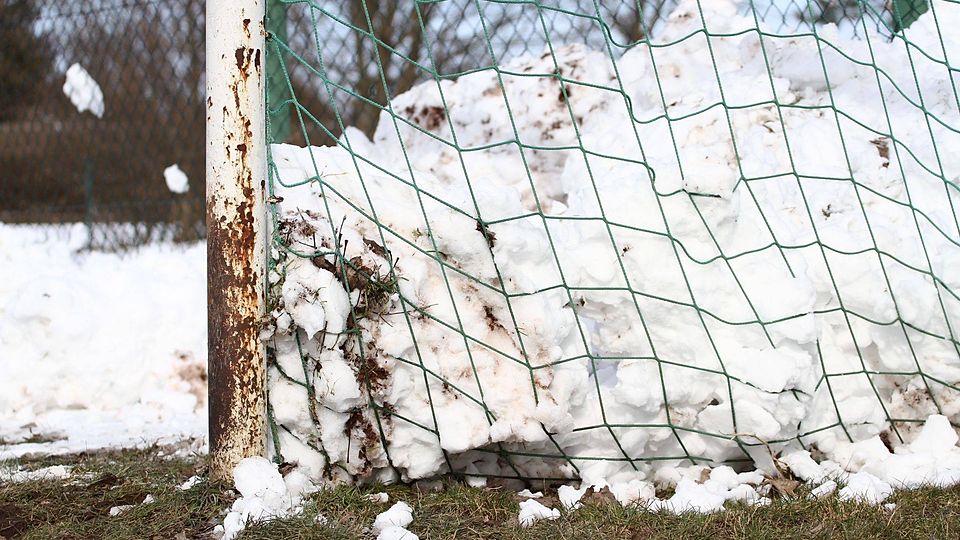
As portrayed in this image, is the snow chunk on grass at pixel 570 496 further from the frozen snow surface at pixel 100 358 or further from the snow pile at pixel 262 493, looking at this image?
the frozen snow surface at pixel 100 358

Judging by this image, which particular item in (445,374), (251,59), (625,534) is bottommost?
(625,534)

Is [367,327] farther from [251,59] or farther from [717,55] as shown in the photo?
[717,55]

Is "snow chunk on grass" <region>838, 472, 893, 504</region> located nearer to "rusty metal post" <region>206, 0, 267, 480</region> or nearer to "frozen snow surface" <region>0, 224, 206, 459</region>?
"rusty metal post" <region>206, 0, 267, 480</region>

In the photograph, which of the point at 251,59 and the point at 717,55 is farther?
the point at 717,55

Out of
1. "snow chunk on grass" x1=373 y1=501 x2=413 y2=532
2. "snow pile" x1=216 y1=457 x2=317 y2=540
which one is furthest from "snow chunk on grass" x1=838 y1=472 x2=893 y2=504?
"snow pile" x1=216 y1=457 x2=317 y2=540

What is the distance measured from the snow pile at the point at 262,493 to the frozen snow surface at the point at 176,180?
4148mm

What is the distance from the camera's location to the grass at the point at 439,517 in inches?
66.5

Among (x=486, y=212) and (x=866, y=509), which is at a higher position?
(x=486, y=212)

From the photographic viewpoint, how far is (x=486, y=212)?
201 cm

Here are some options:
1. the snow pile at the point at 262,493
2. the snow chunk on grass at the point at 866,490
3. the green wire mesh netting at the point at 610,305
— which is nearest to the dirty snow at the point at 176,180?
the green wire mesh netting at the point at 610,305

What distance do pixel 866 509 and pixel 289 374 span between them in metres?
A: 1.24

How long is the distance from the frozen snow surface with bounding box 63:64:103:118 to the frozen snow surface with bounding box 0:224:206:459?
2.21 metres

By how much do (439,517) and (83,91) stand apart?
17.3ft

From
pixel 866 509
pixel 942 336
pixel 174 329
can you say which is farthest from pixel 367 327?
pixel 174 329
